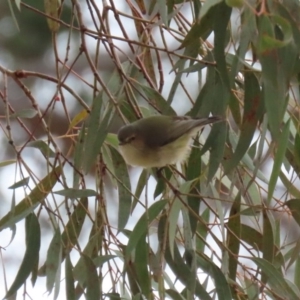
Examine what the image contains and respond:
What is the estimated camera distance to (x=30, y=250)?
1.22m

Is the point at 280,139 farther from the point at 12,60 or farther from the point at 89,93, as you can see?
the point at 12,60

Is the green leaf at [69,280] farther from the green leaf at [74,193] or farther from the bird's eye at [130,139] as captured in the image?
the bird's eye at [130,139]

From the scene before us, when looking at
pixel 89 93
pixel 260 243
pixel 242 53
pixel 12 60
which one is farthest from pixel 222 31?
pixel 12 60

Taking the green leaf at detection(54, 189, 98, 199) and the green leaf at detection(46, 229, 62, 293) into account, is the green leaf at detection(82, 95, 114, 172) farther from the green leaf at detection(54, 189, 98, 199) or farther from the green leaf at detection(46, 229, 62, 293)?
the green leaf at detection(46, 229, 62, 293)

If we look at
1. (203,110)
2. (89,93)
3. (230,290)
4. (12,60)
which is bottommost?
(230,290)

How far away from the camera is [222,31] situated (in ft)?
3.32

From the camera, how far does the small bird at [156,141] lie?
1229mm

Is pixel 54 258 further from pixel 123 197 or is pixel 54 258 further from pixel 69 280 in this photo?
pixel 123 197

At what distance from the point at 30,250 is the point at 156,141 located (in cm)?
30

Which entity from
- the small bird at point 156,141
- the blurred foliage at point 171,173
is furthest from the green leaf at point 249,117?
the small bird at point 156,141

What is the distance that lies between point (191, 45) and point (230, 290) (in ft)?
1.31

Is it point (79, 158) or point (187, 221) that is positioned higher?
point (79, 158)

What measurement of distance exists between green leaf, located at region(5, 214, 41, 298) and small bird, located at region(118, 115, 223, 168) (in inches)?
8.2

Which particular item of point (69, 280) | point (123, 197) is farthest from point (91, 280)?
point (123, 197)
